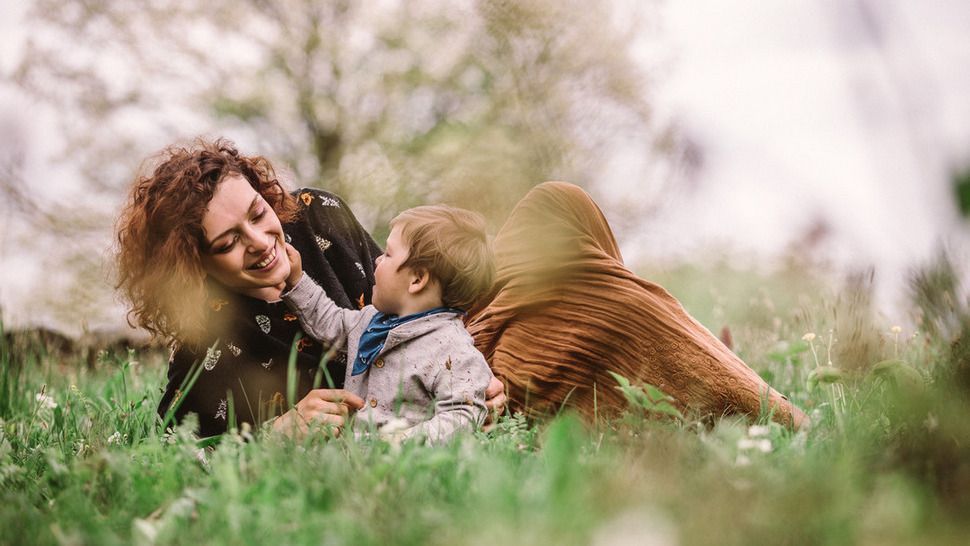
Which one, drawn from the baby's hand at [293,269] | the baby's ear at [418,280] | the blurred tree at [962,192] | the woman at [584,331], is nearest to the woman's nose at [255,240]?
the baby's hand at [293,269]

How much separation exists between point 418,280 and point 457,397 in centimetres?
46

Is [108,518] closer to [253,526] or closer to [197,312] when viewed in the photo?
[253,526]

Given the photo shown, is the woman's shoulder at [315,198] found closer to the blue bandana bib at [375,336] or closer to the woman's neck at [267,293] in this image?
the woman's neck at [267,293]

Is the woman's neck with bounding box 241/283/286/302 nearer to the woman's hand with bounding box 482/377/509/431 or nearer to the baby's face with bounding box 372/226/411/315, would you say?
the baby's face with bounding box 372/226/411/315

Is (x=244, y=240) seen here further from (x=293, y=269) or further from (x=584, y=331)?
(x=584, y=331)

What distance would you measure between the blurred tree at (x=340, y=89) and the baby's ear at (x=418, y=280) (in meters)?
4.67

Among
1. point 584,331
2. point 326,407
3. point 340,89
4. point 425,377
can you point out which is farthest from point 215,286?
point 340,89

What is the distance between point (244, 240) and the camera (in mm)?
2816

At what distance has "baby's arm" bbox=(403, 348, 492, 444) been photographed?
7.70 feet

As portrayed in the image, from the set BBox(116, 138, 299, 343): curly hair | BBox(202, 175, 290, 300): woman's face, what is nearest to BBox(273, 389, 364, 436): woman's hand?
BBox(202, 175, 290, 300): woman's face

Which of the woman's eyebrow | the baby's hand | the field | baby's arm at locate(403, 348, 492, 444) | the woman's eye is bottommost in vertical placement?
baby's arm at locate(403, 348, 492, 444)

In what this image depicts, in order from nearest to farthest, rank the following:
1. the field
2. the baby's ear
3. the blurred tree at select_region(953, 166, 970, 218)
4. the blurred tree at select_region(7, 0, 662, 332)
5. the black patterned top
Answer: the blurred tree at select_region(953, 166, 970, 218)
the field
the baby's ear
the black patterned top
the blurred tree at select_region(7, 0, 662, 332)


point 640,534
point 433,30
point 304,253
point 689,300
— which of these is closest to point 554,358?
point 304,253

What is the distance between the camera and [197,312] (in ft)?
9.38
